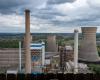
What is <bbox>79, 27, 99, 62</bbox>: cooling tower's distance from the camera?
14.0m

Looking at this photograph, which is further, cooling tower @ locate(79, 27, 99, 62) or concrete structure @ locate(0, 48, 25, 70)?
concrete structure @ locate(0, 48, 25, 70)

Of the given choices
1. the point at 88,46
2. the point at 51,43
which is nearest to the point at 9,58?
the point at 51,43

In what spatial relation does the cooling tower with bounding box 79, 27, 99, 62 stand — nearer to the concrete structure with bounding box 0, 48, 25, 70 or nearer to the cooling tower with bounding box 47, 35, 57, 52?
the cooling tower with bounding box 47, 35, 57, 52

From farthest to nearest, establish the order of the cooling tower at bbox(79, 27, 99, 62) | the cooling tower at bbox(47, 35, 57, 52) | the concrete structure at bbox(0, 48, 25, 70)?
1. the cooling tower at bbox(47, 35, 57, 52)
2. the concrete structure at bbox(0, 48, 25, 70)
3. the cooling tower at bbox(79, 27, 99, 62)

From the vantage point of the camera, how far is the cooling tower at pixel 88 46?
13992mm

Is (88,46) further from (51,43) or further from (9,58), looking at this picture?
(9,58)

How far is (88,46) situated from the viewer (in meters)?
14.8

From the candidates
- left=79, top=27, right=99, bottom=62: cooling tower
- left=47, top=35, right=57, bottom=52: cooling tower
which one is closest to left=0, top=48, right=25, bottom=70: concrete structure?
left=47, top=35, right=57, bottom=52: cooling tower

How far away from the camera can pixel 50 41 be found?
57.9 ft

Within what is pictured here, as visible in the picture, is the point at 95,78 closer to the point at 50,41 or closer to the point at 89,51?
the point at 89,51

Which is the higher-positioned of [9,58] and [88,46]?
Answer: [88,46]

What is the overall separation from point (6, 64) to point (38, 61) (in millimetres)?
3288

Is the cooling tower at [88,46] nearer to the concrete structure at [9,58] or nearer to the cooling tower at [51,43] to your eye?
the cooling tower at [51,43]

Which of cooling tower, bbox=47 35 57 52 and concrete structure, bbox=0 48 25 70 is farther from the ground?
cooling tower, bbox=47 35 57 52
